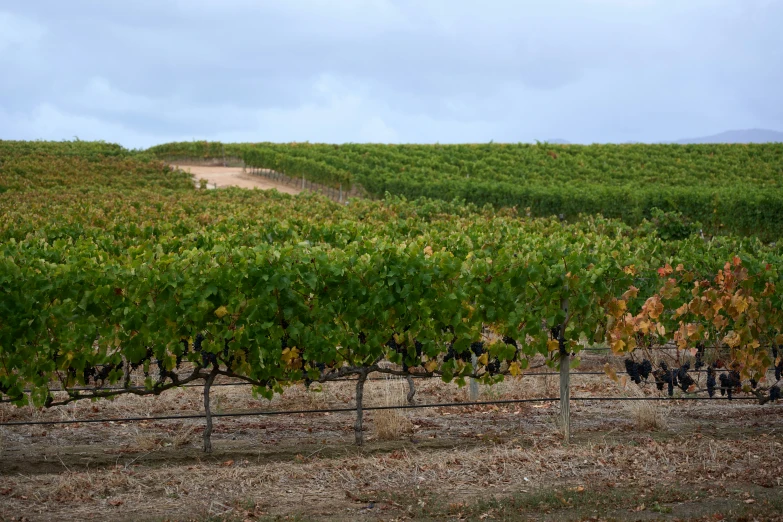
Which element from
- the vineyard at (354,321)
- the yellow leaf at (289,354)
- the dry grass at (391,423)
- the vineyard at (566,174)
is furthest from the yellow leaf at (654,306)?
the vineyard at (566,174)

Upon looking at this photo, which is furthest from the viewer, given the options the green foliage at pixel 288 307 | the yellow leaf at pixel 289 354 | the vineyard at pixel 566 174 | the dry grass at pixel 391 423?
the vineyard at pixel 566 174

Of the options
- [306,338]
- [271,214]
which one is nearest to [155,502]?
[306,338]

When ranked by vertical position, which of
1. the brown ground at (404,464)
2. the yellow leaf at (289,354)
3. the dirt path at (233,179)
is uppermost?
the dirt path at (233,179)

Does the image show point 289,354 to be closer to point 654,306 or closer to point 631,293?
point 631,293

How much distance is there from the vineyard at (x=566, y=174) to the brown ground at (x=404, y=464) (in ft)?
75.9

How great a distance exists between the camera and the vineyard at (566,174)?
3516 cm

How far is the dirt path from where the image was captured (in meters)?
49.4

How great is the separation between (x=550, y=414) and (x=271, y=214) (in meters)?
13.4

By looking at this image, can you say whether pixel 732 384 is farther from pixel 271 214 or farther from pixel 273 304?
pixel 271 214

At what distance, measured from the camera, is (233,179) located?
52.8 meters

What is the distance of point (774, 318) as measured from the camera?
9211 mm

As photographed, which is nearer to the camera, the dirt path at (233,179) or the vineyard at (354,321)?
the vineyard at (354,321)

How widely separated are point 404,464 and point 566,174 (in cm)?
4491

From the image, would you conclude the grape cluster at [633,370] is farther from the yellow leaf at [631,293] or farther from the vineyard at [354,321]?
the yellow leaf at [631,293]
